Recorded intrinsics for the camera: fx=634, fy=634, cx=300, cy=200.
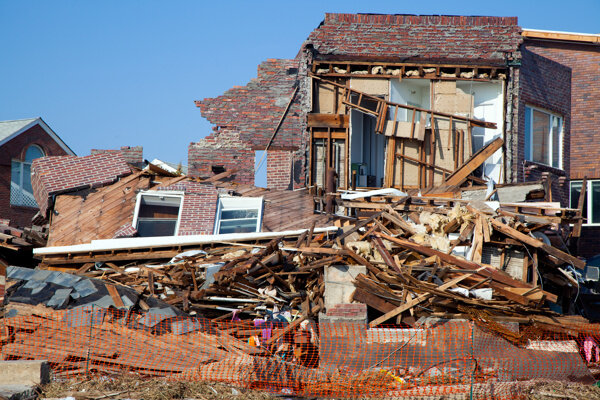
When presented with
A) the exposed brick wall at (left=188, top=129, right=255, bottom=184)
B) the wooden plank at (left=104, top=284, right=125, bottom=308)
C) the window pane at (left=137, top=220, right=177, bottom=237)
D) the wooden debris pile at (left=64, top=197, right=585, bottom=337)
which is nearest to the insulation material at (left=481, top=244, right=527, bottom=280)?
the wooden debris pile at (left=64, top=197, right=585, bottom=337)

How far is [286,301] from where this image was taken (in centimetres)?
1180

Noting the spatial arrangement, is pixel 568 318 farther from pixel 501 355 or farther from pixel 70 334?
pixel 70 334

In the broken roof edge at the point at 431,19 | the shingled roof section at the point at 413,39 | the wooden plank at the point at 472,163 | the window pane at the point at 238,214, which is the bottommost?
the window pane at the point at 238,214

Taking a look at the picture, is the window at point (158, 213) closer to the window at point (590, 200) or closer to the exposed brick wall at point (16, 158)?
the exposed brick wall at point (16, 158)

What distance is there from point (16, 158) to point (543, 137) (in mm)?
22680

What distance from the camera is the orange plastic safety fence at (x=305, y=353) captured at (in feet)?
29.4

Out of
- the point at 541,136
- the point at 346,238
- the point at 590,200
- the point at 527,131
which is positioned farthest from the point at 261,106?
the point at 590,200

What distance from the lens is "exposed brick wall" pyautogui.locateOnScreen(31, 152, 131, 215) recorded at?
16578 millimetres

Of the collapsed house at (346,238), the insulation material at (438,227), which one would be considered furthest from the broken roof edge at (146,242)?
the insulation material at (438,227)

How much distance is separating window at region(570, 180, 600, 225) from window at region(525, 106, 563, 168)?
4.08 meters

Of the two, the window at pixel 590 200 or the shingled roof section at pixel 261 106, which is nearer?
the shingled roof section at pixel 261 106

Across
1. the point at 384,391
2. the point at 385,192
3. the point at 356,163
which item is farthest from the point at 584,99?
the point at 384,391

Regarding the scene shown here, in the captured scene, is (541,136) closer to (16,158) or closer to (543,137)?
(543,137)

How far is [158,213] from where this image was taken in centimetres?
1689
